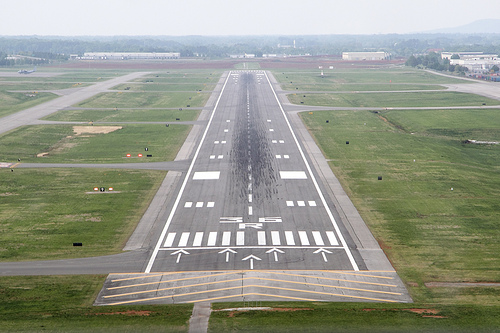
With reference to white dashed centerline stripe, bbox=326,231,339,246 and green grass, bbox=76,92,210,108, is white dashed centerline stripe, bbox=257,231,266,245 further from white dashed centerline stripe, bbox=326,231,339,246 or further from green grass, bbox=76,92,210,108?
green grass, bbox=76,92,210,108

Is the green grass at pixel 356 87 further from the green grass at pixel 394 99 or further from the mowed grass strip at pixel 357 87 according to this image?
the green grass at pixel 394 99

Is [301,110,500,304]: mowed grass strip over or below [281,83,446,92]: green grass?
below

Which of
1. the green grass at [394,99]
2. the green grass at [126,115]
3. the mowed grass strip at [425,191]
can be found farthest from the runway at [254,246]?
the green grass at [394,99]

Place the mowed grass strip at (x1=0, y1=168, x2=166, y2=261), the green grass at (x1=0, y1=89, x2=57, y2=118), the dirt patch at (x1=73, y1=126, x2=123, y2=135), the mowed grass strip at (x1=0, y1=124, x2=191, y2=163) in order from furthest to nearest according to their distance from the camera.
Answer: the green grass at (x1=0, y1=89, x2=57, y2=118), the dirt patch at (x1=73, y1=126, x2=123, y2=135), the mowed grass strip at (x1=0, y1=124, x2=191, y2=163), the mowed grass strip at (x1=0, y1=168, x2=166, y2=261)

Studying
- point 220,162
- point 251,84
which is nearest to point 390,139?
point 220,162

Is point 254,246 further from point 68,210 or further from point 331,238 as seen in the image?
point 68,210

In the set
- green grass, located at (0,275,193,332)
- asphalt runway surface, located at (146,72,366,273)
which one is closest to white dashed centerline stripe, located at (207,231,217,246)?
asphalt runway surface, located at (146,72,366,273)
